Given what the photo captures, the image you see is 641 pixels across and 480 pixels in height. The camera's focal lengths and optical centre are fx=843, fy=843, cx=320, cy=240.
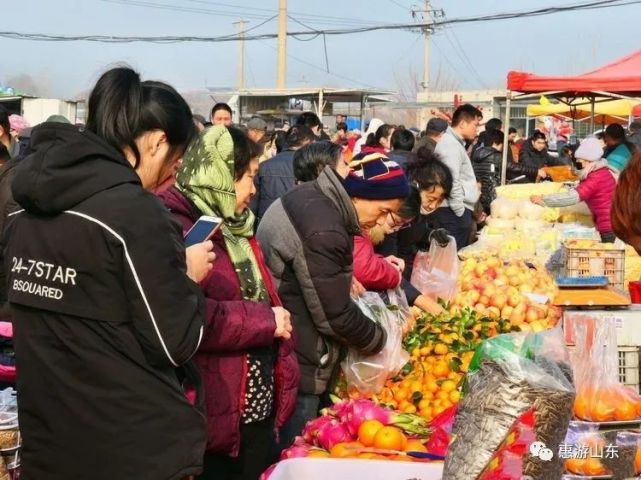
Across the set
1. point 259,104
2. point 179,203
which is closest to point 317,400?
point 179,203

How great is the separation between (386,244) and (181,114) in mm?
3036

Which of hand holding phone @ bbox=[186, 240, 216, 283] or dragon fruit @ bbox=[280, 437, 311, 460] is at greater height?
hand holding phone @ bbox=[186, 240, 216, 283]

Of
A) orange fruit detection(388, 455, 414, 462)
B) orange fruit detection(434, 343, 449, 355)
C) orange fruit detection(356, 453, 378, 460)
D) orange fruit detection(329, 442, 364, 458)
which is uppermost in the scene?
orange fruit detection(434, 343, 449, 355)

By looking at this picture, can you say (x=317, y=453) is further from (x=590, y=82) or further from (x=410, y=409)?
(x=590, y=82)

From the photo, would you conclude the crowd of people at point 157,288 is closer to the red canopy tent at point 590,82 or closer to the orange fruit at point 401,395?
the orange fruit at point 401,395

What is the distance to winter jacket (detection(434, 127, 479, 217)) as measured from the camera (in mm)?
7625

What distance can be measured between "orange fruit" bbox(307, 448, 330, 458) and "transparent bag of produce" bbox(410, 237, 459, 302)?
7.00 feet

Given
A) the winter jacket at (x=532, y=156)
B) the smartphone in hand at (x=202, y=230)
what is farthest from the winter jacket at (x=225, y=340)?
the winter jacket at (x=532, y=156)

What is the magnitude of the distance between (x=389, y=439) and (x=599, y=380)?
0.78 m

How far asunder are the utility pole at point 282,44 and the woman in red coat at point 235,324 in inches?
862

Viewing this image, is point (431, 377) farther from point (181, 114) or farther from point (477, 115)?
point (477, 115)

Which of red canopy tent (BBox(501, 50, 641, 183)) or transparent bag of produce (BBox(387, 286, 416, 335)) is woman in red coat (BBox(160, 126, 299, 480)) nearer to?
transparent bag of produce (BBox(387, 286, 416, 335))

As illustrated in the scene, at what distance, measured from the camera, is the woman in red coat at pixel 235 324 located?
2.77 m

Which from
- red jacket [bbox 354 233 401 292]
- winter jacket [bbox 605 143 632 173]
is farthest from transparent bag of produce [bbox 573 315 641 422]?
winter jacket [bbox 605 143 632 173]
